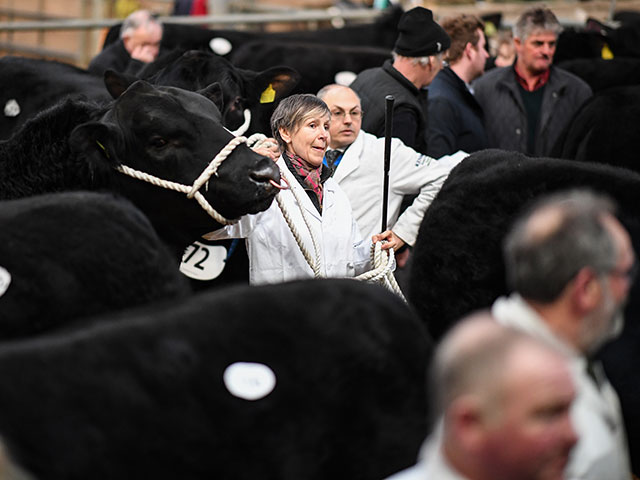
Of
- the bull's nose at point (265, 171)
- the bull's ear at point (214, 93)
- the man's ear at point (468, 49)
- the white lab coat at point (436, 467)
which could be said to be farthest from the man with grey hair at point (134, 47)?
the white lab coat at point (436, 467)

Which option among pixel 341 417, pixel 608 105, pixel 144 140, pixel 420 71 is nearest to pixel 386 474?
pixel 341 417

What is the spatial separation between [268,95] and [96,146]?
236 cm

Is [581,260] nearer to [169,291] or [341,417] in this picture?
[341,417]

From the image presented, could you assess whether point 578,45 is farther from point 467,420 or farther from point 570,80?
point 467,420

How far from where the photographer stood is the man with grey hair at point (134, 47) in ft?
25.9

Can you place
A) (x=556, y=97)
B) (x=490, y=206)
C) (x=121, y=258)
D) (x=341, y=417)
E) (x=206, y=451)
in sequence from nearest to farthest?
(x=206, y=451)
(x=341, y=417)
(x=121, y=258)
(x=490, y=206)
(x=556, y=97)

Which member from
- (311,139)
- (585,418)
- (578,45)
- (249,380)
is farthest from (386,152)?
(578,45)

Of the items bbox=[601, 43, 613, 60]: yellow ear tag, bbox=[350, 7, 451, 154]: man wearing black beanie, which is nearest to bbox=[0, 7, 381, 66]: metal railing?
bbox=[601, 43, 613, 60]: yellow ear tag

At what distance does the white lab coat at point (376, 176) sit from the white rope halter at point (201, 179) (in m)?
0.88

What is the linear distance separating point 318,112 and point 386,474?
210 cm

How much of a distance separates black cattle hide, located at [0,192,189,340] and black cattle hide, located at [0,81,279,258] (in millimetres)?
834

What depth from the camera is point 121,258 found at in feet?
10.3

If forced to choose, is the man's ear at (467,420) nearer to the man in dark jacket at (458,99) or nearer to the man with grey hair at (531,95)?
the man in dark jacket at (458,99)

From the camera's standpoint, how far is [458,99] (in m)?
6.25
